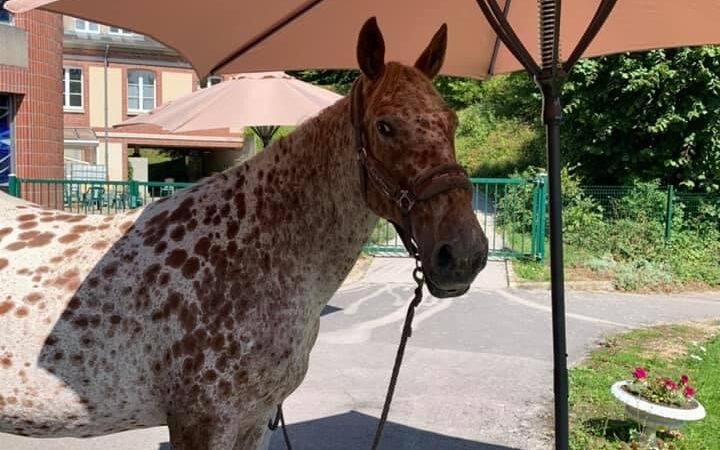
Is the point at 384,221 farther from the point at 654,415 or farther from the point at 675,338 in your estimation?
the point at 654,415

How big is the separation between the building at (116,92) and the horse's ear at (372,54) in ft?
96.5

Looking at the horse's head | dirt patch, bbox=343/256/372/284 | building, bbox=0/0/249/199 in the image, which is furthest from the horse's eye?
building, bbox=0/0/249/199

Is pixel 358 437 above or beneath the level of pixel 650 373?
beneath

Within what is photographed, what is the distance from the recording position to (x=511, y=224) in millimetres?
12953

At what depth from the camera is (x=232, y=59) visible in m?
3.89

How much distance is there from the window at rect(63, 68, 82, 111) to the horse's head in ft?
102

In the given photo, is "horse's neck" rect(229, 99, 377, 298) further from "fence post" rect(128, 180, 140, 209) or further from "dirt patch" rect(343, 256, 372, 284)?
"fence post" rect(128, 180, 140, 209)

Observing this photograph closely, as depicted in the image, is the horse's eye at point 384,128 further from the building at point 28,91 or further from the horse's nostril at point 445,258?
the building at point 28,91

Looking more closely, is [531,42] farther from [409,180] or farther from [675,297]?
[675,297]

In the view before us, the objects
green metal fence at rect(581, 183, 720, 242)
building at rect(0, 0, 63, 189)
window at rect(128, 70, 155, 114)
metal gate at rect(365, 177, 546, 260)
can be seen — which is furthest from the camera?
window at rect(128, 70, 155, 114)

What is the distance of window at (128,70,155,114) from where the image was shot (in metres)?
31.0

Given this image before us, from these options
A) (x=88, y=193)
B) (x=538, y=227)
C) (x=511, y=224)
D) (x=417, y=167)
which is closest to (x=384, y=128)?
(x=417, y=167)

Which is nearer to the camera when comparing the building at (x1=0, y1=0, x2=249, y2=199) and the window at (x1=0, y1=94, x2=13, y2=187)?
the window at (x1=0, y1=94, x2=13, y2=187)

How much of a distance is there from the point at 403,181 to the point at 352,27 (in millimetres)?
1994
